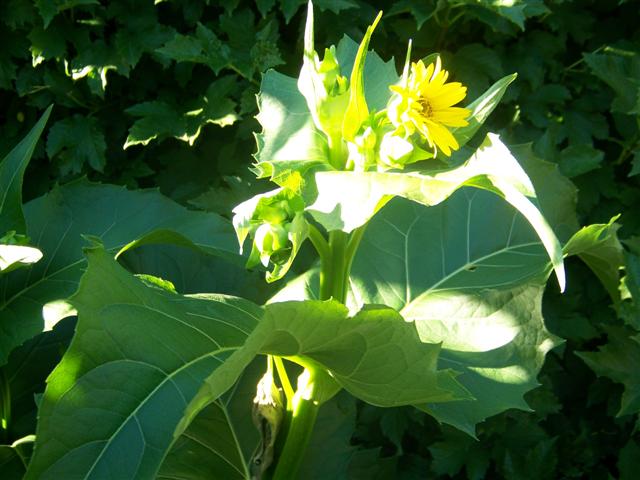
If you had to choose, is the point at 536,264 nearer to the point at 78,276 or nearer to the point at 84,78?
the point at 78,276

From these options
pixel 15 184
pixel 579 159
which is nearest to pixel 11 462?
pixel 15 184

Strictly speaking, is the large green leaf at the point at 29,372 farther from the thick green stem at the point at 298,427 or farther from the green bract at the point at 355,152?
the green bract at the point at 355,152

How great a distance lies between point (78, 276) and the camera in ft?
4.73

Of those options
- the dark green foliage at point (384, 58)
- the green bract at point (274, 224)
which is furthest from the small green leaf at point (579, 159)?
the green bract at point (274, 224)

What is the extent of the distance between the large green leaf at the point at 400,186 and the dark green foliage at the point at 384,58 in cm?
74

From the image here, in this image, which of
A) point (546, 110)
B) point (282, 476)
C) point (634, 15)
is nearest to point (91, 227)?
point (282, 476)

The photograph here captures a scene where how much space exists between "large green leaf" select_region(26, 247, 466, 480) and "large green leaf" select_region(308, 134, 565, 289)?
0.12 meters

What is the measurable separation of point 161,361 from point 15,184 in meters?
0.62

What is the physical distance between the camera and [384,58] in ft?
6.09

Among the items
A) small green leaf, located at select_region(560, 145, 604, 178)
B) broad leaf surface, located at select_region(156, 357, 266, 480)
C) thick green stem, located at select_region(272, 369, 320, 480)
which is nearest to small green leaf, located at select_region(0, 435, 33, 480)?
broad leaf surface, located at select_region(156, 357, 266, 480)

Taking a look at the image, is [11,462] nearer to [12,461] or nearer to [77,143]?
[12,461]

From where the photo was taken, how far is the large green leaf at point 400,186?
0.87 m

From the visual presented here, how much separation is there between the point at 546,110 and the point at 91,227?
41.8 inches

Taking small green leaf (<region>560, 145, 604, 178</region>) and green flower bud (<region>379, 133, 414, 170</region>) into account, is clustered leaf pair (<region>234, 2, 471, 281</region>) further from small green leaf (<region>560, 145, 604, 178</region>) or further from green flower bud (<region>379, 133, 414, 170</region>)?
small green leaf (<region>560, 145, 604, 178</region>)
